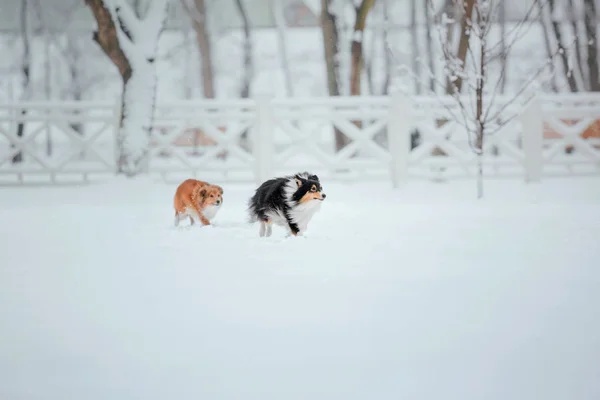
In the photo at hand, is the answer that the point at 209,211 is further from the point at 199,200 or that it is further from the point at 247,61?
the point at 247,61

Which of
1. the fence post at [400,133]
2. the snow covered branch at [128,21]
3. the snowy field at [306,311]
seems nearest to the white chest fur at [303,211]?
the snowy field at [306,311]

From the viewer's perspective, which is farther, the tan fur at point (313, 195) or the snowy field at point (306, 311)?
the tan fur at point (313, 195)

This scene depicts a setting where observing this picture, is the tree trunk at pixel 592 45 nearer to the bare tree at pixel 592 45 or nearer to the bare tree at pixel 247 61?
the bare tree at pixel 592 45

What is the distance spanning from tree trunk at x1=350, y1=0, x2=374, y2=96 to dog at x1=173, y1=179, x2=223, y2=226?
6.65 metres

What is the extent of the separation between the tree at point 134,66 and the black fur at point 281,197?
17.1 ft

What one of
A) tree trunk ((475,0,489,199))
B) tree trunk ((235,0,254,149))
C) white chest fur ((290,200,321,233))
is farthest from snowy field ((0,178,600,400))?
tree trunk ((235,0,254,149))

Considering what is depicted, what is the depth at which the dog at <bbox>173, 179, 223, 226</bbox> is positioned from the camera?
235 inches

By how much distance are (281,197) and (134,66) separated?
5.94 meters

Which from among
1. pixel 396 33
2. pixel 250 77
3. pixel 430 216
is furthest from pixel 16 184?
pixel 396 33

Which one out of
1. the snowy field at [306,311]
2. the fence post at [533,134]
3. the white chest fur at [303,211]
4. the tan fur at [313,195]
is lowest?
the snowy field at [306,311]

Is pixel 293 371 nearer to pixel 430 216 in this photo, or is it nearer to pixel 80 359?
pixel 80 359

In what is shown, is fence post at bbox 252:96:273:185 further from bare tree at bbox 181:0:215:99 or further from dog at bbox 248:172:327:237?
bare tree at bbox 181:0:215:99

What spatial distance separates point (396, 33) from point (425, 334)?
2002cm

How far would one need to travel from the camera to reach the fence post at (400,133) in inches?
385
